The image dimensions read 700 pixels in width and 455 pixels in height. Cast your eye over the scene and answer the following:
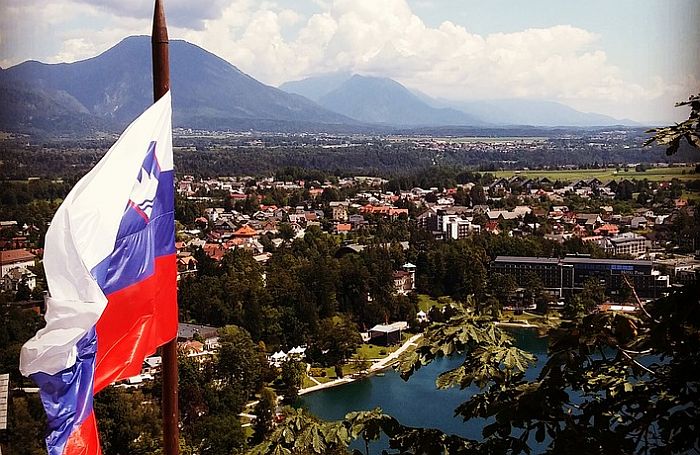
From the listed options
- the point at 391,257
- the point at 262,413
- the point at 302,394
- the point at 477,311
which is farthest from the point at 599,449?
the point at 391,257

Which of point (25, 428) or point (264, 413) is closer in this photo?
point (25, 428)

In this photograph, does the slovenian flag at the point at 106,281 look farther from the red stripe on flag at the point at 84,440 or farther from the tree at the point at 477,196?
the tree at the point at 477,196

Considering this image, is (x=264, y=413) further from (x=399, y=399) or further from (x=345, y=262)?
(x=345, y=262)

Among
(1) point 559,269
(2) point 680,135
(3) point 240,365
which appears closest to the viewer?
(2) point 680,135

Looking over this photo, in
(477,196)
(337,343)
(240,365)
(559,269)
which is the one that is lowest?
(337,343)

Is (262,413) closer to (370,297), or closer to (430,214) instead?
(370,297)

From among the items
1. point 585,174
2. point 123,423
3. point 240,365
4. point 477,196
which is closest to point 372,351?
point 240,365

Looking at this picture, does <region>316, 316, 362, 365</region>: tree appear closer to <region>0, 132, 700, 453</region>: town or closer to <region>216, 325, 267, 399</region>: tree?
<region>0, 132, 700, 453</region>: town
